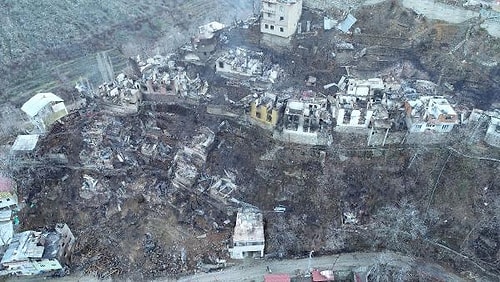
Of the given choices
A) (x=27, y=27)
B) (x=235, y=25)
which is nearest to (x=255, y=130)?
(x=235, y=25)

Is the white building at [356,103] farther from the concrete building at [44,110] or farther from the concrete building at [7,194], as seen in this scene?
the concrete building at [7,194]

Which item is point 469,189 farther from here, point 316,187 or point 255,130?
point 255,130

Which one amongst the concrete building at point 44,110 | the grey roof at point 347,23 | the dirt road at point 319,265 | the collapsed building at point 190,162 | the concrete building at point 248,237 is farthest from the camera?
the grey roof at point 347,23

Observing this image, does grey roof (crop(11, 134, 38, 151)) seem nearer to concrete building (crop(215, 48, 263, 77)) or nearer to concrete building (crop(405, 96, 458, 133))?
concrete building (crop(215, 48, 263, 77))

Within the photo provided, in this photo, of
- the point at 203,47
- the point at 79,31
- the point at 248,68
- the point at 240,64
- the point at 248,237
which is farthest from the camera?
the point at 79,31

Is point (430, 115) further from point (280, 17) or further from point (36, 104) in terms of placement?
point (36, 104)

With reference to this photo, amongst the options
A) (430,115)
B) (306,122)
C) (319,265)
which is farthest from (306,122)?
(319,265)

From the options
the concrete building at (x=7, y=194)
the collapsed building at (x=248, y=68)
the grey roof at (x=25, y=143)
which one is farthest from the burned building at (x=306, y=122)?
the concrete building at (x=7, y=194)
